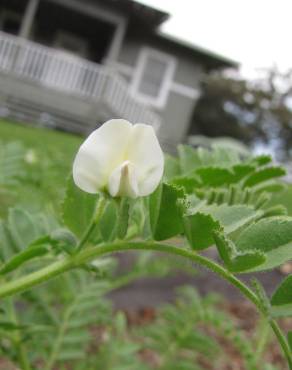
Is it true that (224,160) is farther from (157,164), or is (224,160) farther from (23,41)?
(23,41)

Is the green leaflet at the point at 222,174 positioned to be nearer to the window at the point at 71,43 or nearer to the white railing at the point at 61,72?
the white railing at the point at 61,72

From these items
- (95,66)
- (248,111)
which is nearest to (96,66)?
(95,66)

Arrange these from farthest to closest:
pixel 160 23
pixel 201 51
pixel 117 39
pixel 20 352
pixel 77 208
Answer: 1. pixel 201 51
2. pixel 160 23
3. pixel 117 39
4. pixel 20 352
5. pixel 77 208

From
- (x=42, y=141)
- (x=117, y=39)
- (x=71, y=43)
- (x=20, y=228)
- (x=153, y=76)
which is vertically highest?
(x=117, y=39)

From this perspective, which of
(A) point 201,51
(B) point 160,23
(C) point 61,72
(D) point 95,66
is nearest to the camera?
(C) point 61,72

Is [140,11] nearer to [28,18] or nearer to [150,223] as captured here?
[28,18]

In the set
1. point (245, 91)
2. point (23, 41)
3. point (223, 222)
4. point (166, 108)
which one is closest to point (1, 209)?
point (223, 222)

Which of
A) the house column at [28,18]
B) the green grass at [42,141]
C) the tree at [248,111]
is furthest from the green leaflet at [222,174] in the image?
the tree at [248,111]
